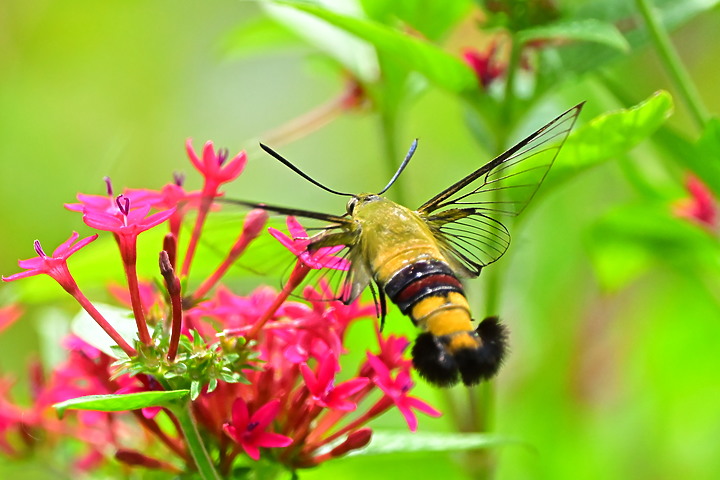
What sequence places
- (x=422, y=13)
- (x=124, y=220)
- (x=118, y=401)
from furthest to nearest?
1. (x=422, y=13)
2. (x=124, y=220)
3. (x=118, y=401)

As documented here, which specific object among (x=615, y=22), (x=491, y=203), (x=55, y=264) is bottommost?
(x=55, y=264)

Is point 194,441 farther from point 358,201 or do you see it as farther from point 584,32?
point 584,32

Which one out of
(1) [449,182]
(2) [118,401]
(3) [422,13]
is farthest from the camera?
(1) [449,182]

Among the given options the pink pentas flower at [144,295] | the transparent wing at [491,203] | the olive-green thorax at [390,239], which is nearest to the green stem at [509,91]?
the transparent wing at [491,203]

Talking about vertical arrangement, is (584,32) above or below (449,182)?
below

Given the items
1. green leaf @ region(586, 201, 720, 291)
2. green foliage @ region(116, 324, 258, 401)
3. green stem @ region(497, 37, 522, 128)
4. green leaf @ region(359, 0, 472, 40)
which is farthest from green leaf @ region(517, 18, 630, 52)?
green foliage @ region(116, 324, 258, 401)

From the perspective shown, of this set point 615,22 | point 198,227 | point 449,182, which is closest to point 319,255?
point 198,227

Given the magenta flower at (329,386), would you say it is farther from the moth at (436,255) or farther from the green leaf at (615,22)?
the green leaf at (615,22)

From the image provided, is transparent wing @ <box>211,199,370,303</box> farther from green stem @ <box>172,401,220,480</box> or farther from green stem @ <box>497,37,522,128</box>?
green stem @ <box>497,37,522,128</box>

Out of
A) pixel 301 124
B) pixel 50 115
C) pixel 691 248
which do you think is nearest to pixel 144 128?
pixel 50 115

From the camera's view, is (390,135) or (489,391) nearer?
(489,391)
